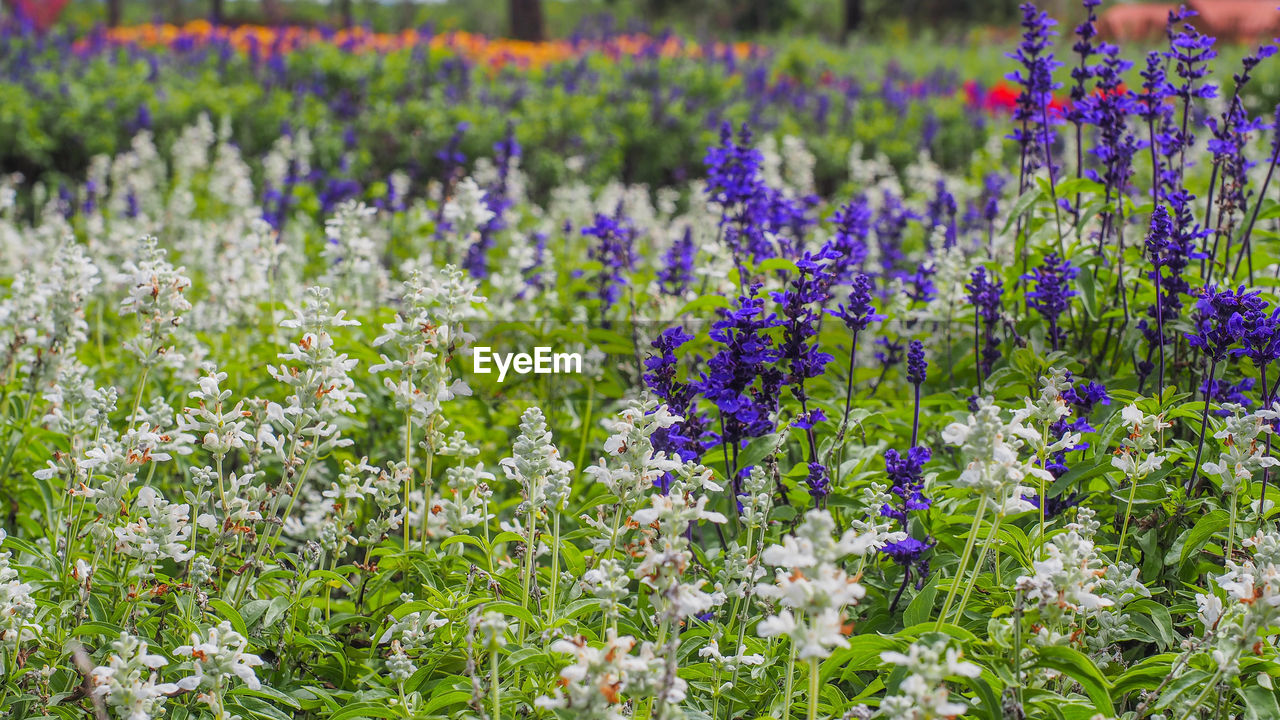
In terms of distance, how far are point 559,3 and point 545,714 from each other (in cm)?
4540

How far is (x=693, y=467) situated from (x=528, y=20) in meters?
18.5

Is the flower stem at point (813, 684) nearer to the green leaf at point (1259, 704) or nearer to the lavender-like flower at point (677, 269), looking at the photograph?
the green leaf at point (1259, 704)

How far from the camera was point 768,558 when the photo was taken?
1719 mm

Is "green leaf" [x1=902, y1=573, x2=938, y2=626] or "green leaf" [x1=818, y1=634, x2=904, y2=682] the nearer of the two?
"green leaf" [x1=818, y1=634, x2=904, y2=682]

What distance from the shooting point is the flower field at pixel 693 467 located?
2125mm

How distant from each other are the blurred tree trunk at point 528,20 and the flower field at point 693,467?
13875 mm

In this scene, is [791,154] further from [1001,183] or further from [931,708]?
[931,708]

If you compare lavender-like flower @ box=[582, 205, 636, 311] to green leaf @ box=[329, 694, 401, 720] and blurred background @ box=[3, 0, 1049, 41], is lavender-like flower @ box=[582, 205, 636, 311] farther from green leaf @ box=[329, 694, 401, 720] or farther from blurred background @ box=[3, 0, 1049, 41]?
blurred background @ box=[3, 0, 1049, 41]

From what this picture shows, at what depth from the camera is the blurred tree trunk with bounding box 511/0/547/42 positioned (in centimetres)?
1959

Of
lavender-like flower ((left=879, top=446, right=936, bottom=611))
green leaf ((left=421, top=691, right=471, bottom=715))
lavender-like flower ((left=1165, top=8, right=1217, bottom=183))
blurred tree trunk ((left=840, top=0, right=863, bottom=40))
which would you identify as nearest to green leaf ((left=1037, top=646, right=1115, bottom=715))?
lavender-like flower ((left=879, top=446, right=936, bottom=611))

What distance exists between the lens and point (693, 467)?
92.9 inches

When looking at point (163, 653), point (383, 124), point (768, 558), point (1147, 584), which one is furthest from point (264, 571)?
point (383, 124)

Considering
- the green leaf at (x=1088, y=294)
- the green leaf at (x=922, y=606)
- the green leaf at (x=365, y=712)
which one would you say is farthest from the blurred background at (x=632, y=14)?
the green leaf at (x=365, y=712)

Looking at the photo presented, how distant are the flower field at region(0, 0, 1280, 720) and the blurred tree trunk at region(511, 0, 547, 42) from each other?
13.9 meters
